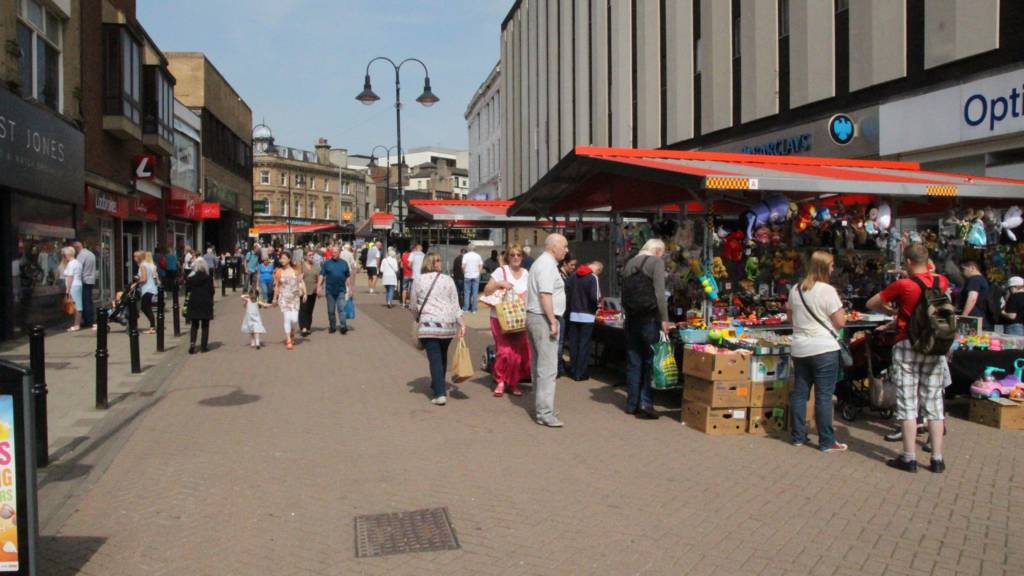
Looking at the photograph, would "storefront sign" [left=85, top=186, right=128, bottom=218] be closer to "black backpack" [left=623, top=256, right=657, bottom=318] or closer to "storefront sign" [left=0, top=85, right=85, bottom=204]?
"storefront sign" [left=0, top=85, right=85, bottom=204]

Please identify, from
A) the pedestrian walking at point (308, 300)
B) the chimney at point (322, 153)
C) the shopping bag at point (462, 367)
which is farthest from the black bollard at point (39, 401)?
the chimney at point (322, 153)

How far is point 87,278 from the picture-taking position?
1548 centimetres

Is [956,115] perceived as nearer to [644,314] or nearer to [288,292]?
[644,314]

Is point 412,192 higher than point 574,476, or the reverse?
point 412,192

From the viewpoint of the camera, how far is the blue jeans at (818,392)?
6.46 meters

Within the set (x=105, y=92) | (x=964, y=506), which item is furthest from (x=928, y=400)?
(x=105, y=92)

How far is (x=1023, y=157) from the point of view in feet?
44.7

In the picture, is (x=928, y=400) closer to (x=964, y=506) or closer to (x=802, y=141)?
(x=964, y=506)

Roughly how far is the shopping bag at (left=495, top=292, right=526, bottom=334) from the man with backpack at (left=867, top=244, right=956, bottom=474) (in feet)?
13.4

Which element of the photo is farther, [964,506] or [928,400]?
[928,400]

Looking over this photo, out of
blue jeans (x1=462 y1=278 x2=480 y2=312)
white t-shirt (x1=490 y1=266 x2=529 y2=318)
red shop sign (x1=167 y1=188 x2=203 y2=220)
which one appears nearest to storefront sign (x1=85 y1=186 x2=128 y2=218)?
red shop sign (x1=167 y1=188 x2=203 y2=220)

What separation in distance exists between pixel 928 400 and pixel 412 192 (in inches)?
3114

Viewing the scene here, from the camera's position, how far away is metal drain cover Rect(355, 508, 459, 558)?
4.52 metres

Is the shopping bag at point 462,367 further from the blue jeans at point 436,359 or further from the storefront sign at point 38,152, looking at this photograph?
the storefront sign at point 38,152
